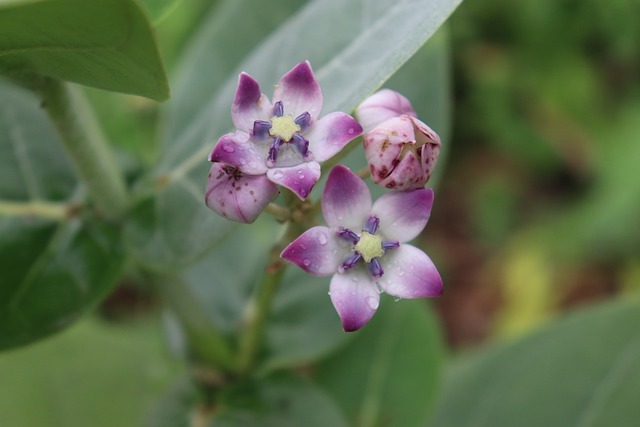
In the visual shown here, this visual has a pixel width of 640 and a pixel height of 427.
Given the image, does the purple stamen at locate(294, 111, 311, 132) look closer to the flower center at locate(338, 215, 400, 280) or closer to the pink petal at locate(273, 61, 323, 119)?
the pink petal at locate(273, 61, 323, 119)

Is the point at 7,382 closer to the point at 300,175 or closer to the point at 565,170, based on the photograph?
the point at 300,175

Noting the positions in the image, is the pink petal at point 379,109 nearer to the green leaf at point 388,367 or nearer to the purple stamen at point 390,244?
the purple stamen at point 390,244

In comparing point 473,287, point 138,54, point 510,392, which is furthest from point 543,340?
point 473,287

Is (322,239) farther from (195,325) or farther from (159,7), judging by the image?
(195,325)

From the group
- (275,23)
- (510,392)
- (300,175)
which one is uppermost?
(300,175)

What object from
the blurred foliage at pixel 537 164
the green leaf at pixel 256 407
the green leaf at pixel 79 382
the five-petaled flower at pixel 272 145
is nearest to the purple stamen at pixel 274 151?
the five-petaled flower at pixel 272 145

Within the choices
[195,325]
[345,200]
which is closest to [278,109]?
[345,200]
